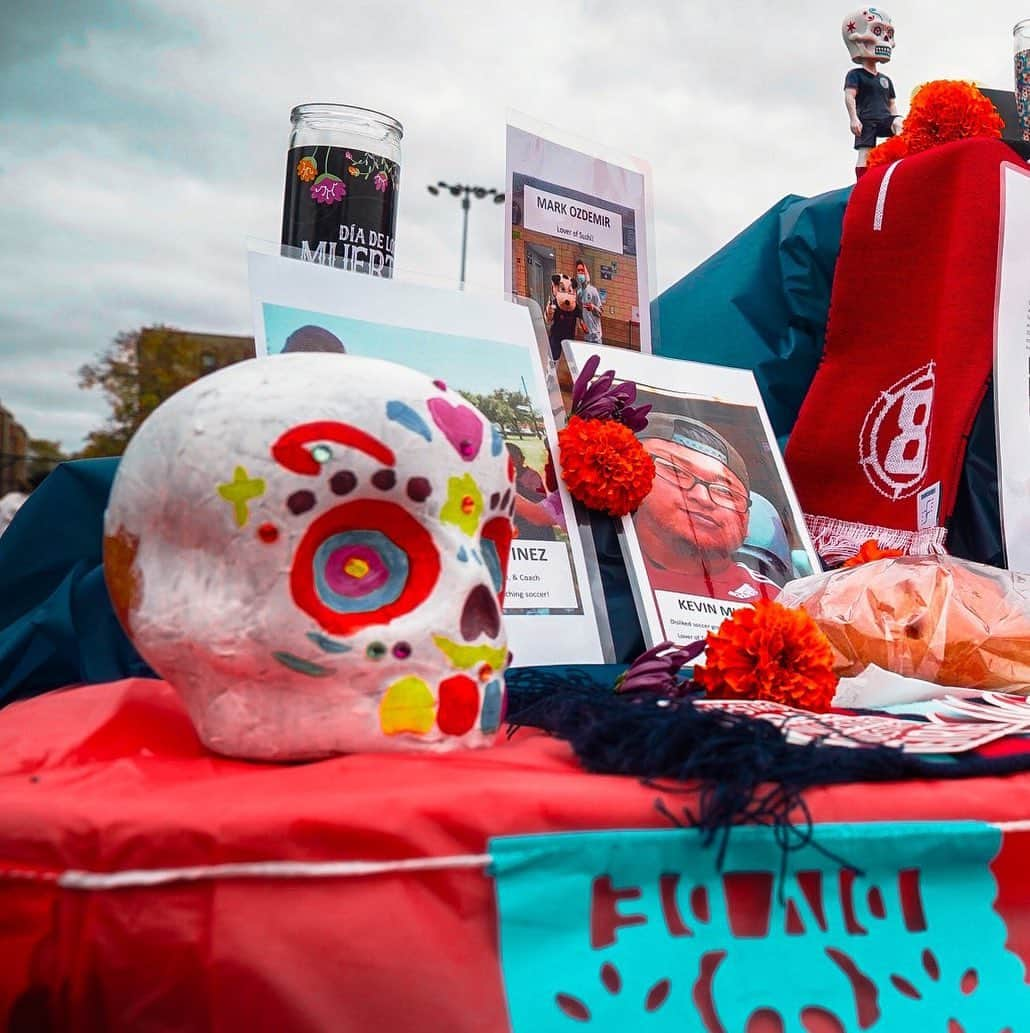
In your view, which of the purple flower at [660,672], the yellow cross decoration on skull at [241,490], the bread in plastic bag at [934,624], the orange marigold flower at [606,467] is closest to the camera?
the yellow cross decoration on skull at [241,490]

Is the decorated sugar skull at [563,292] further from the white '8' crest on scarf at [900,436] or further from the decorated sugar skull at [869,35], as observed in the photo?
the decorated sugar skull at [869,35]

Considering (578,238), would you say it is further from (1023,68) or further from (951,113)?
(1023,68)

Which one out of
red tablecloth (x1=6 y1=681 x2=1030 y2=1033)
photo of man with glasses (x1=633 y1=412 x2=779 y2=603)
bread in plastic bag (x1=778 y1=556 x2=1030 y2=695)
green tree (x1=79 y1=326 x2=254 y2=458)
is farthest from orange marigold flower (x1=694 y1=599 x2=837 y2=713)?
green tree (x1=79 y1=326 x2=254 y2=458)

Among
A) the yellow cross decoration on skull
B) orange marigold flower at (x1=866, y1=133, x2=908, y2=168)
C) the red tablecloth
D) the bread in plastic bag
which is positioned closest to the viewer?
the red tablecloth

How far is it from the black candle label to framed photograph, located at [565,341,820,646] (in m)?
0.33

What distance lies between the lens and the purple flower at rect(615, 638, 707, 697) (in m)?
1.10

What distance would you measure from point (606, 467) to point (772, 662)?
411 millimetres

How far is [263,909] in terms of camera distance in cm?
64

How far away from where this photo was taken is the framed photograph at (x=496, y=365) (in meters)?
1.34

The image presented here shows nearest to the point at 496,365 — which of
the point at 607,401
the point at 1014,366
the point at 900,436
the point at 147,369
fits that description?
the point at 607,401

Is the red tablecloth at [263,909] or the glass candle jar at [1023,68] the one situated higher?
the glass candle jar at [1023,68]

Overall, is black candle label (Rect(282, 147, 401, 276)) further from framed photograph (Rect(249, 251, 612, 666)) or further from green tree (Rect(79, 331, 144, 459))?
green tree (Rect(79, 331, 144, 459))

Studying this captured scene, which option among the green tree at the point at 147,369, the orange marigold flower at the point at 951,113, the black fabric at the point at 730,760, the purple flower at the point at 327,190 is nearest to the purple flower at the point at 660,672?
the black fabric at the point at 730,760

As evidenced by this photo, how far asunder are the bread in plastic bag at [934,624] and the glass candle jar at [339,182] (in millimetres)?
720
